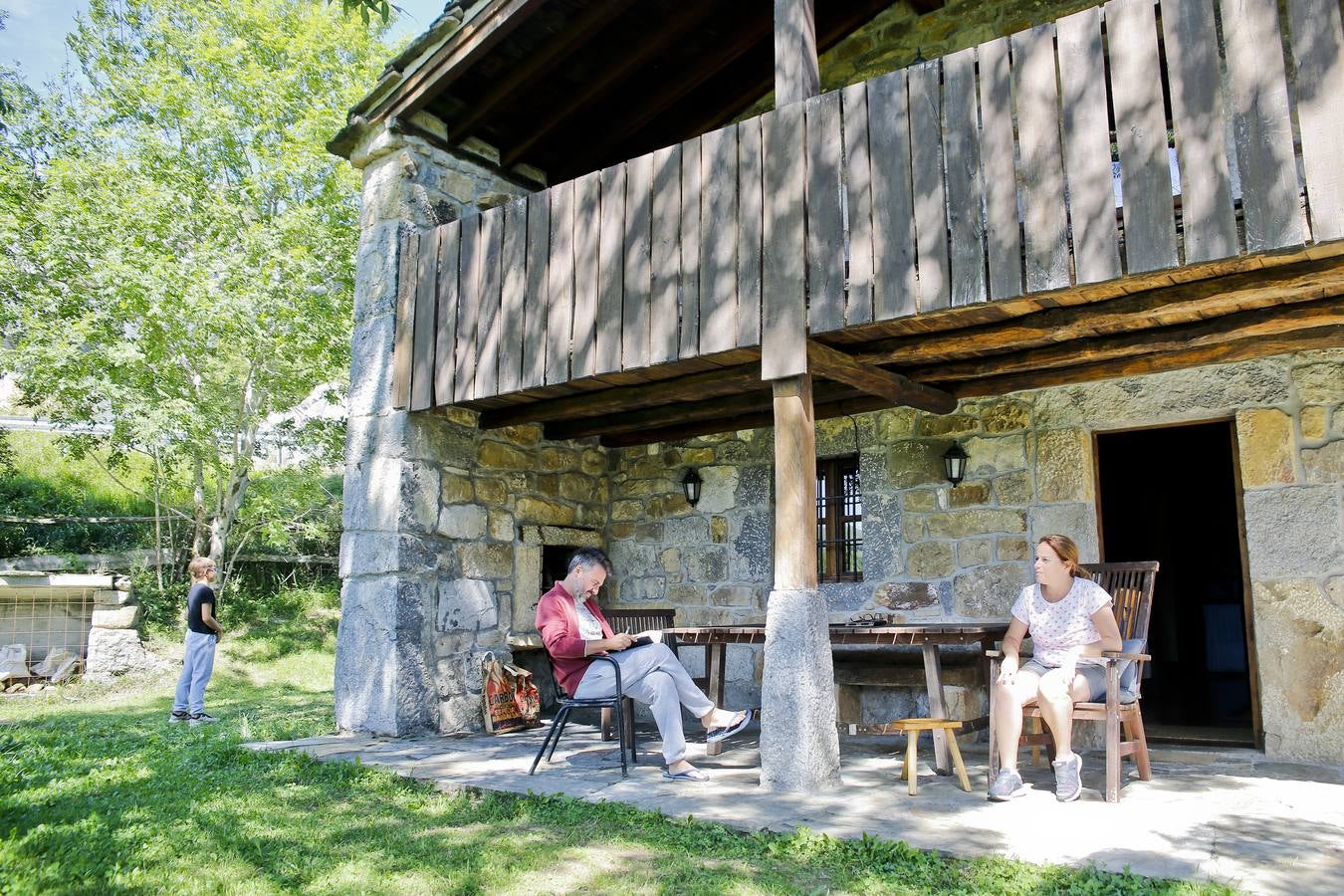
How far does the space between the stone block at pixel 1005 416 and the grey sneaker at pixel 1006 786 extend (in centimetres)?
269

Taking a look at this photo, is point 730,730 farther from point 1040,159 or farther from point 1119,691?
point 1040,159

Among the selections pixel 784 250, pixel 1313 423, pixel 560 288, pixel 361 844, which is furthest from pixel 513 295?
pixel 1313 423

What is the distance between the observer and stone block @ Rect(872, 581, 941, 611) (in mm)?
6086

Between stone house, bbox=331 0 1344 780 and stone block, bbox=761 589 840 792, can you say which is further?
stone block, bbox=761 589 840 792

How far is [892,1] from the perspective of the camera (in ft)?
22.1

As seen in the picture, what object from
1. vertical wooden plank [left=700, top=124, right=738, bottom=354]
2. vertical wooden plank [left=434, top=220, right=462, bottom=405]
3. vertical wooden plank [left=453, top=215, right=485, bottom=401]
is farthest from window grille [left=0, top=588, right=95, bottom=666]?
vertical wooden plank [left=700, top=124, right=738, bottom=354]

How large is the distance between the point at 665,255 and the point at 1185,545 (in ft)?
21.9

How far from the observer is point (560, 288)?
17.9 feet

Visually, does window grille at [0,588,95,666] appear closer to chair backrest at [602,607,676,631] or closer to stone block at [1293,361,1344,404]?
chair backrest at [602,607,676,631]

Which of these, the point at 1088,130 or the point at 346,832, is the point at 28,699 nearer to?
the point at 346,832

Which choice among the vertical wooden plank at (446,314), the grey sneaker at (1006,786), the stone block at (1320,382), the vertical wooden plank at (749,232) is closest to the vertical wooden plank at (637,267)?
the vertical wooden plank at (749,232)

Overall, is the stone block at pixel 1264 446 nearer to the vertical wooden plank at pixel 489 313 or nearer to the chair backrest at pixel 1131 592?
the chair backrest at pixel 1131 592

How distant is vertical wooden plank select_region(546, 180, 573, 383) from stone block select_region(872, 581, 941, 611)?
8.53 ft

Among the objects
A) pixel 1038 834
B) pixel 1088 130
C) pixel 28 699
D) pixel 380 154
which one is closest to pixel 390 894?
pixel 1038 834
